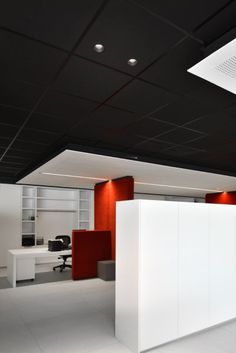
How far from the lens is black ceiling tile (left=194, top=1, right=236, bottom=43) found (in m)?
1.83

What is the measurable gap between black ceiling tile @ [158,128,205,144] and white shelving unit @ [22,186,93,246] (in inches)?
272

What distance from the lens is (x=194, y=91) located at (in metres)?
2.96

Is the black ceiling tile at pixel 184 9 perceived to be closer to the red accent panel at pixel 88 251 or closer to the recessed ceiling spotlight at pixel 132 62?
the recessed ceiling spotlight at pixel 132 62

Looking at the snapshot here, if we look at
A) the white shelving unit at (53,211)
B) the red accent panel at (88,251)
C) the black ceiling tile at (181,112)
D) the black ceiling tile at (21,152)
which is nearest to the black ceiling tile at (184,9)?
the black ceiling tile at (181,112)

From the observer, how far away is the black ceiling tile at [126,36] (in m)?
1.87

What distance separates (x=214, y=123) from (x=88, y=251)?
199 inches

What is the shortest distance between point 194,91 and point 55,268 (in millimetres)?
7575

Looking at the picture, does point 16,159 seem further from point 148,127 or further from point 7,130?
point 148,127

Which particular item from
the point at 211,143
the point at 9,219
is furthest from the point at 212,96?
the point at 9,219

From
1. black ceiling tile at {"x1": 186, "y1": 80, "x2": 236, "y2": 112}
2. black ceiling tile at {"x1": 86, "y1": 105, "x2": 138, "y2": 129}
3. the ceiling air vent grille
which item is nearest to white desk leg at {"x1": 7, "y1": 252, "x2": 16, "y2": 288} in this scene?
black ceiling tile at {"x1": 86, "y1": 105, "x2": 138, "y2": 129}

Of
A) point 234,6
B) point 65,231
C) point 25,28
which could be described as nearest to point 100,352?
point 25,28

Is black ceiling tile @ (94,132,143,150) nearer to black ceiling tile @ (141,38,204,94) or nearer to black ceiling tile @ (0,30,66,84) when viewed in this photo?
black ceiling tile @ (141,38,204,94)

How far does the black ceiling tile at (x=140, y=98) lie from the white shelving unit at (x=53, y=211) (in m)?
7.68

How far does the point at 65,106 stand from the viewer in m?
3.36
